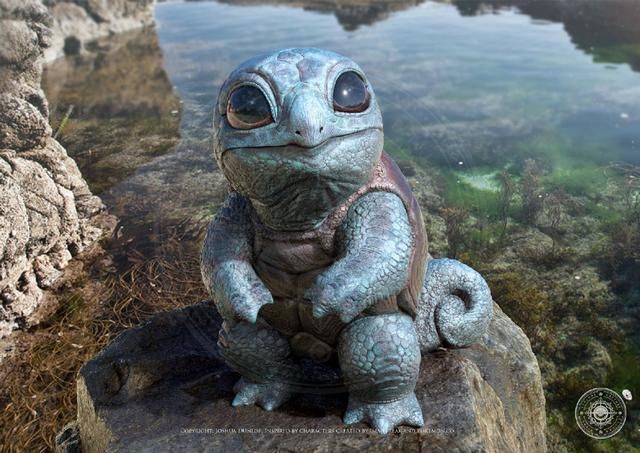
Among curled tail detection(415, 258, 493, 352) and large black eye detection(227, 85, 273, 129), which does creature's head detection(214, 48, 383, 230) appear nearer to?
large black eye detection(227, 85, 273, 129)

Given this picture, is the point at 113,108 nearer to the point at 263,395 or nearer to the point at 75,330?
the point at 75,330

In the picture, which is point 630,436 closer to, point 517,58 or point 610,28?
point 517,58

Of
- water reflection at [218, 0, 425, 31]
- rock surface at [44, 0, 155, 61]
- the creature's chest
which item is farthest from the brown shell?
rock surface at [44, 0, 155, 61]

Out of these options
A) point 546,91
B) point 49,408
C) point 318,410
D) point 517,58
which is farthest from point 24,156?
point 517,58

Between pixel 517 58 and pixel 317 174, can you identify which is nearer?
pixel 317 174

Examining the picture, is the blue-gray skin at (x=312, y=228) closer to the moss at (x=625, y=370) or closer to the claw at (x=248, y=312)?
the claw at (x=248, y=312)
